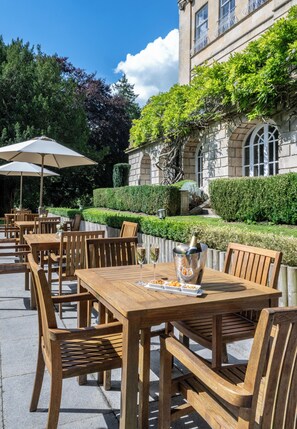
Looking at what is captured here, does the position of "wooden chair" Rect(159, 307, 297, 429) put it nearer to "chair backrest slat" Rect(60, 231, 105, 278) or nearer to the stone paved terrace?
the stone paved terrace

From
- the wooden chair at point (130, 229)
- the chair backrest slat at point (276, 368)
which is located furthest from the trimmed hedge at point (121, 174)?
the chair backrest slat at point (276, 368)

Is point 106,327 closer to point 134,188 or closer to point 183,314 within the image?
point 183,314

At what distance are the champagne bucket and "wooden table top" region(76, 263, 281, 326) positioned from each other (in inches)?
3.9

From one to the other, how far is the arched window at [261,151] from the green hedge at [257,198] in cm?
235

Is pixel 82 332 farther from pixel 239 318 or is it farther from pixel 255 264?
pixel 255 264

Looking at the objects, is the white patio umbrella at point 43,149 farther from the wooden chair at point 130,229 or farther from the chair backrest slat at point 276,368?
the chair backrest slat at point 276,368

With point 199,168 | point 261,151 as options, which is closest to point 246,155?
point 261,151

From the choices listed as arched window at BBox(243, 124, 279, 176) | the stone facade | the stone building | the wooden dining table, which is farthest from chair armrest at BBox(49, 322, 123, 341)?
the stone facade

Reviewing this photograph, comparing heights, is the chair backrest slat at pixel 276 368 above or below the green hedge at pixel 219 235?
below

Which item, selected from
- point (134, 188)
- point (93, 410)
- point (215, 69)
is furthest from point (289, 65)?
point (93, 410)

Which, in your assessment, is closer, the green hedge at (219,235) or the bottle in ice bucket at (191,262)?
the bottle in ice bucket at (191,262)

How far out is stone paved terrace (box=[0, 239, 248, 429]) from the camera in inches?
83.1

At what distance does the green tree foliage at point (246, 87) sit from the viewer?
26.7ft

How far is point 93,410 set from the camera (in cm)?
224
